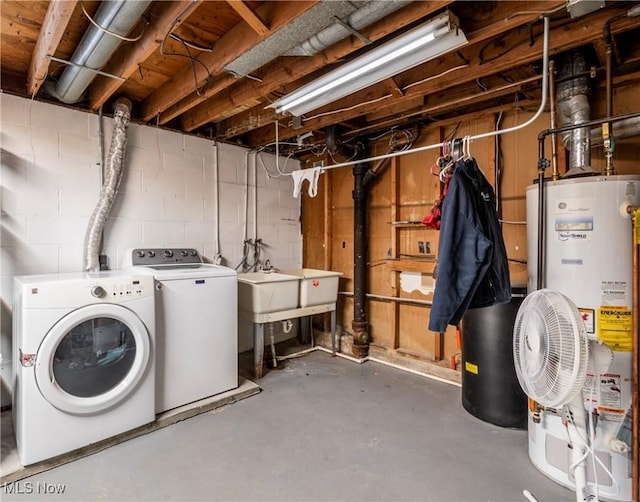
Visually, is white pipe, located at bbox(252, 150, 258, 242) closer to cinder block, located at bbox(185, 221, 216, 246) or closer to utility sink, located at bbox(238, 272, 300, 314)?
cinder block, located at bbox(185, 221, 216, 246)

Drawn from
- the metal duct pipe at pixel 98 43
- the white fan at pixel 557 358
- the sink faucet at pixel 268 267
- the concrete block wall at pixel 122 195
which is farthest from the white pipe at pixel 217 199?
the white fan at pixel 557 358

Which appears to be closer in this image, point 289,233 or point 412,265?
point 412,265

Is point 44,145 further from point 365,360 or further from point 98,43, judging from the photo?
point 365,360

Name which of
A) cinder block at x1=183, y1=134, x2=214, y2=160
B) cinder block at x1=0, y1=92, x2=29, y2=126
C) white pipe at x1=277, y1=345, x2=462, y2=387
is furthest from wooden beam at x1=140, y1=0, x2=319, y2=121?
white pipe at x1=277, y1=345, x2=462, y2=387

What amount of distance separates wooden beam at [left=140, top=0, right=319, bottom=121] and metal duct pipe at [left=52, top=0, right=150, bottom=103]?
511 mm

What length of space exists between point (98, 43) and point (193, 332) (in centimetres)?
189

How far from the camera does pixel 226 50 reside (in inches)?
79.6

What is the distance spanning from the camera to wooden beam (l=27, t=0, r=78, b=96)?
157cm

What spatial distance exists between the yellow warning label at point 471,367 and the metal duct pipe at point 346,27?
2225 millimetres

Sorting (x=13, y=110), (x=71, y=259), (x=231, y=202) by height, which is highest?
(x=13, y=110)

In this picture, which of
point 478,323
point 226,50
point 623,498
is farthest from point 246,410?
point 226,50

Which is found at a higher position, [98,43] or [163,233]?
[98,43]

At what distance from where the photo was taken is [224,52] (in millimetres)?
Answer: 2037

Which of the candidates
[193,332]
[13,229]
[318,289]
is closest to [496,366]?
[318,289]
